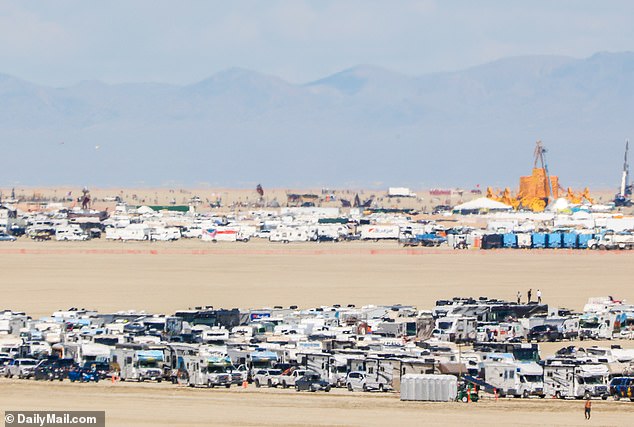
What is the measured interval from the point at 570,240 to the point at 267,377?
64634 mm

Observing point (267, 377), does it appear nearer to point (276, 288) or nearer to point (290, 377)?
point (290, 377)

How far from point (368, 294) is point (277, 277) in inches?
401

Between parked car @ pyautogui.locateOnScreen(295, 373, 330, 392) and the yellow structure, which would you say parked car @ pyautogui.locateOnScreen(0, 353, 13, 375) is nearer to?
parked car @ pyautogui.locateOnScreen(295, 373, 330, 392)

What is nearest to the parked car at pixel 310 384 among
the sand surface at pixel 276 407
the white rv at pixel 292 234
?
the sand surface at pixel 276 407

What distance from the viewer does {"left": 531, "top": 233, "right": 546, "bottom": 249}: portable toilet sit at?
319 feet

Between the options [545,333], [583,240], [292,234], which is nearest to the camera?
[545,333]

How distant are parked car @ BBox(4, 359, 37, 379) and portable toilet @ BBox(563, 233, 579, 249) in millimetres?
64466

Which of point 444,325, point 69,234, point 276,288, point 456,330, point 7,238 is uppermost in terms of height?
point 69,234

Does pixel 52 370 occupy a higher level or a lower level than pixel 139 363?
lower

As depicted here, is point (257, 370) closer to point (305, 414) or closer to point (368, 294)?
point (305, 414)

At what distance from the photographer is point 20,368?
36.3 m

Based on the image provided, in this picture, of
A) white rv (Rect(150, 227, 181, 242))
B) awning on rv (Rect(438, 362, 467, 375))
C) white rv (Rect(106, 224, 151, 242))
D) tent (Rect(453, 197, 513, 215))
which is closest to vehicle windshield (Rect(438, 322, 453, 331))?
awning on rv (Rect(438, 362, 467, 375))

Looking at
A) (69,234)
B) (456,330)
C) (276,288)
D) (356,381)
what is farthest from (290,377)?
(69,234)

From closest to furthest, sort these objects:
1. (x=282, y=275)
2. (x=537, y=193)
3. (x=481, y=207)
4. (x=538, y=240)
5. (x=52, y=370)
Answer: (x=52, y=370) → (x=282, y=275) → (x=538, y=240) → (x=481, y=207) → (x=537, y=193)
